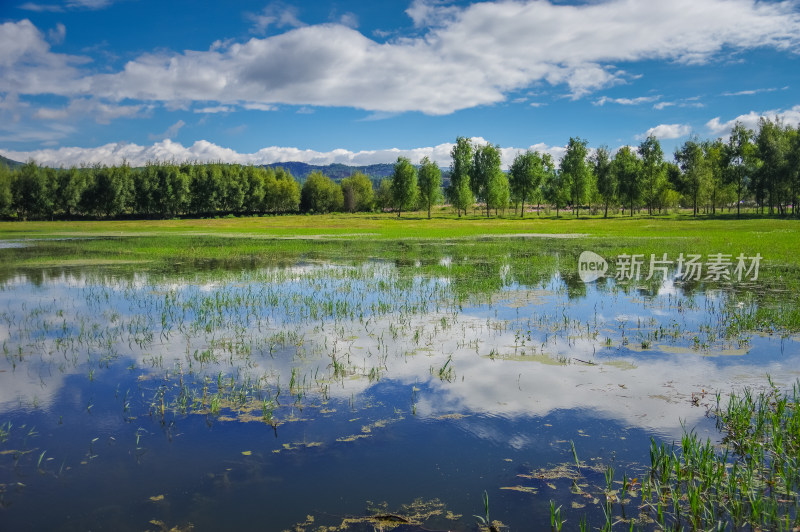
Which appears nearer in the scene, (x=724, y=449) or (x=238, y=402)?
(x=724, y=449)

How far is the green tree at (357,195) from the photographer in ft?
517

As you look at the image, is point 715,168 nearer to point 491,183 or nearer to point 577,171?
point 577,171

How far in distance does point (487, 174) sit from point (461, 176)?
277 inches

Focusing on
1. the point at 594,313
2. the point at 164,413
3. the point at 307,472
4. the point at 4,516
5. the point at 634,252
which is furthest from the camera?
the point at 634,252

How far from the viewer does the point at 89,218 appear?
110m

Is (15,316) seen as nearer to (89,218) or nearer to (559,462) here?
(559,462)

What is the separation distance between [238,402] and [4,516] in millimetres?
3384

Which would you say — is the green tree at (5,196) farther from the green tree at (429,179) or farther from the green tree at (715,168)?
the green tree at (715,168)

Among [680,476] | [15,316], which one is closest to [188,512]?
[680,476]

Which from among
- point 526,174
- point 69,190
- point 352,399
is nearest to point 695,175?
point 526,174

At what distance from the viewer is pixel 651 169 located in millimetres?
97688

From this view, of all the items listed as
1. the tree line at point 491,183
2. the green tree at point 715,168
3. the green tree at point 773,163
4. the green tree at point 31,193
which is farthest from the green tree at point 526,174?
the green tree at point 31,193

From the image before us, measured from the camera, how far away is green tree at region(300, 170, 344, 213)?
149 m

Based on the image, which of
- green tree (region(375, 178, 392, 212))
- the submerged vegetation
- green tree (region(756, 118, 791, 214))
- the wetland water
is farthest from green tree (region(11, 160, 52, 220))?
green tree (region(756, 118, 791, 214))
